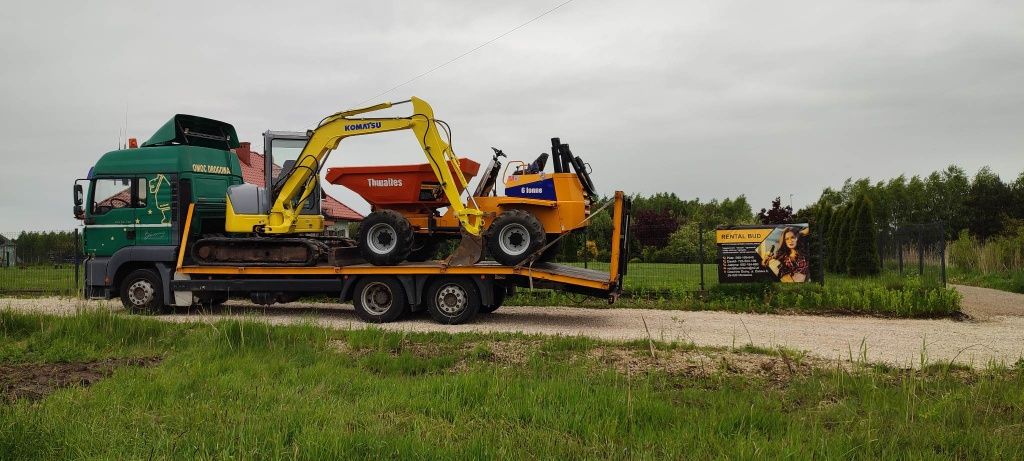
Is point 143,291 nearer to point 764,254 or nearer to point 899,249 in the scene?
point 764,254

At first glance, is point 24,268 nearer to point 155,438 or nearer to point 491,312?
point 491,312

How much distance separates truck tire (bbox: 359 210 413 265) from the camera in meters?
12.1

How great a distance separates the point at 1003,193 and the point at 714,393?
5801cm

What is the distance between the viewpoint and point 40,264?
28953 millimetres

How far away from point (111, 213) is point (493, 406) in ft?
36.1

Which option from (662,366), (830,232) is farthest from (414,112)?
(830,232)

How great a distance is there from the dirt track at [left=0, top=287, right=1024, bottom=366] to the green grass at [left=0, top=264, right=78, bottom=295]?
810cm

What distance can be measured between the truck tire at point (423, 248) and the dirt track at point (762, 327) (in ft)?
3.67

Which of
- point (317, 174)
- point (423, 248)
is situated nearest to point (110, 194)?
point (317, 174)

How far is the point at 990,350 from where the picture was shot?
30.7 feet

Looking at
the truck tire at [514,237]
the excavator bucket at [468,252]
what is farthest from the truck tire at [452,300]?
the truck tire at [514,237]

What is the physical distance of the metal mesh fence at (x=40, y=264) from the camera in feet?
67.8

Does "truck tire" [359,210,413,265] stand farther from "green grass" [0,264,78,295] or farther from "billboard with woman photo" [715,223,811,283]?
"green grass" [0,264,78,295]

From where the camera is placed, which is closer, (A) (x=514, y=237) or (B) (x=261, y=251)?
(A) (x=514, y=237)
